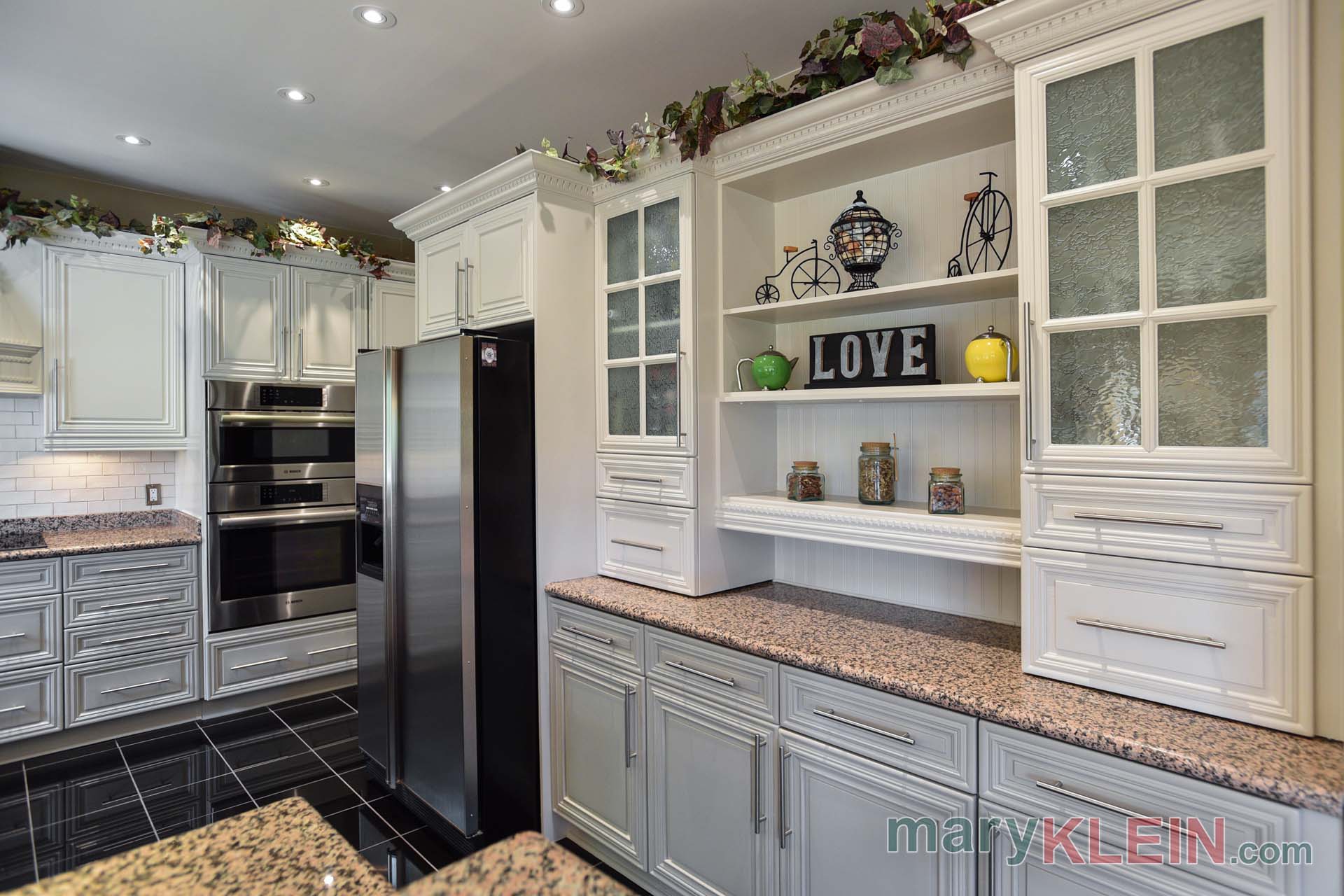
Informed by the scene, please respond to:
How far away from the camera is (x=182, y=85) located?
2.72m

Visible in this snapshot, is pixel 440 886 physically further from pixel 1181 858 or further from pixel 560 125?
pixel 560 125

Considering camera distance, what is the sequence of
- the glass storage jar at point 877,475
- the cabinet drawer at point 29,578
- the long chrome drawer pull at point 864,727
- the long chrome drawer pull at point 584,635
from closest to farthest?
the long chrome drawer pull at point 864,727 < the glass storage jar at point 877,475 < the long chrome drawer pull at point 584,635 < the cabinet drawer at point 29,578

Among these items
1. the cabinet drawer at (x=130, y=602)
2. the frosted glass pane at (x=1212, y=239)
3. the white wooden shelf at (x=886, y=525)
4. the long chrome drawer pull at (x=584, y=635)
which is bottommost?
the cabinet drawer at (x=130, y=602)

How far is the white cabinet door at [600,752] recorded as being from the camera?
7.64 feet

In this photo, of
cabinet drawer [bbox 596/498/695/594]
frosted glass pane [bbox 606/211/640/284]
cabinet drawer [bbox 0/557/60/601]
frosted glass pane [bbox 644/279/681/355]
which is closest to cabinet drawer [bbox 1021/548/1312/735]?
cabinet drawer [bbox 596/498/695/594]

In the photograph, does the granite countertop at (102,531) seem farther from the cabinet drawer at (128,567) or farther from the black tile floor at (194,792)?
the black tile floor at (194,792)

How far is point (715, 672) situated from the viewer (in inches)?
82.4

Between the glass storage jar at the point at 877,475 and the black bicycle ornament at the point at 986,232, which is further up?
the black bicycle ornament at the point at 986,232

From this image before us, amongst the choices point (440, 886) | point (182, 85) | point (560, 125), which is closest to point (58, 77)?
point (182, 85)

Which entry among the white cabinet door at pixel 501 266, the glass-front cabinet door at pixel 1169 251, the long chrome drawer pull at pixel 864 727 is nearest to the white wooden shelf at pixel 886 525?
the glass-front cabinet door at pixel 1169 251

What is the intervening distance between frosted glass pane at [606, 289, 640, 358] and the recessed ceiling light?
942mm

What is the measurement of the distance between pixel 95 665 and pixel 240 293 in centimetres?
194

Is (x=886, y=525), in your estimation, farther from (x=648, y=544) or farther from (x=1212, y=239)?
(x=1212, y=239)

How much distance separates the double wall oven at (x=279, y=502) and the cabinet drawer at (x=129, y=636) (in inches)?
5.4
